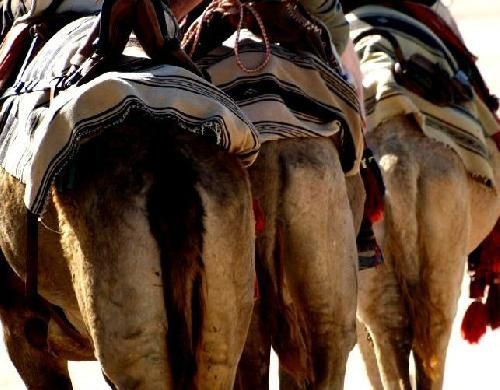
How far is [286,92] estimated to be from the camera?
4.64 metres

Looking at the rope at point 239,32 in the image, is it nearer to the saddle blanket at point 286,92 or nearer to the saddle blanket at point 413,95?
→ the saddle blanket at point 286,92

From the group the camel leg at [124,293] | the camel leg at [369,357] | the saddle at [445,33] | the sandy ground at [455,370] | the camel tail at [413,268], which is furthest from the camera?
the sandy ground at [455,370]

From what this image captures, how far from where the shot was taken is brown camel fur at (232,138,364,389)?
449 cm

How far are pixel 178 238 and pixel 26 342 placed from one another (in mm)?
1225

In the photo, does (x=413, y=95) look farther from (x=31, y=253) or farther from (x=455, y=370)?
(x=455, y=370)

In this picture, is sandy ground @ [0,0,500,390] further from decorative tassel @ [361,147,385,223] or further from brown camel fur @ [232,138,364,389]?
brown camel fur @ [232,138,364,389]

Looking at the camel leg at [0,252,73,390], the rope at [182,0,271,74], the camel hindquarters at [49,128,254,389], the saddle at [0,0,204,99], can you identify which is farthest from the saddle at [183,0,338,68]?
the camel hindquarters at [49,128,254,389]

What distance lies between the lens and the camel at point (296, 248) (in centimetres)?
449

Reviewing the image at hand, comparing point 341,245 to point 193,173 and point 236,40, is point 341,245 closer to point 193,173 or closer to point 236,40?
point 236,40

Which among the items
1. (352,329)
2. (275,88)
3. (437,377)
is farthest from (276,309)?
(437,377)

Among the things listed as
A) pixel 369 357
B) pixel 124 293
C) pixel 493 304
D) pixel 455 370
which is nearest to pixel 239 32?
pixel 124 293

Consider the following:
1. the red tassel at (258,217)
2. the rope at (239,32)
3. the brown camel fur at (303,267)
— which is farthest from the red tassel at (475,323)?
the red tassel at (258,217)

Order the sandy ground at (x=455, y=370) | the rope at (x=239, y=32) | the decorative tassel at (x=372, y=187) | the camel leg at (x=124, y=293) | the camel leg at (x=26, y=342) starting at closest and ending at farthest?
the camel leg at (x=124, y=293) < the camel leg at (x=26, y=342) < the rope at (x=239, y=32) < the decorative tassel at (x=372, y=187) < the sandy ground at (x=455, y=370)

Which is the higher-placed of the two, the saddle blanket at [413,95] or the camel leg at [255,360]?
the saddle blanket at [413,95]
